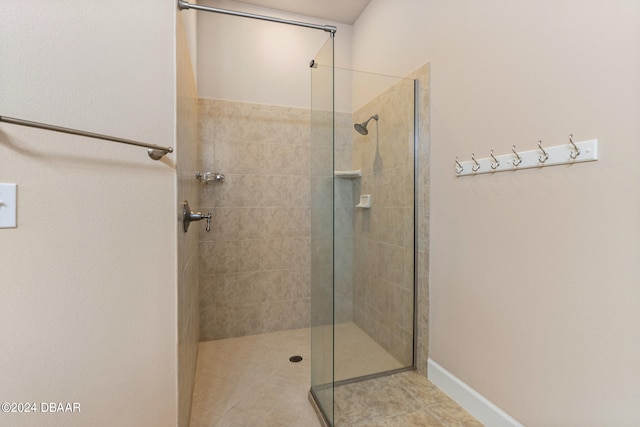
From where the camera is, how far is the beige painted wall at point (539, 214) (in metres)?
0.96

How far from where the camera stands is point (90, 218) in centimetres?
89

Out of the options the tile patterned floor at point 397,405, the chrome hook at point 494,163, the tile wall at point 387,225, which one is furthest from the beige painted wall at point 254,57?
the tile patterned floor at point 397,405

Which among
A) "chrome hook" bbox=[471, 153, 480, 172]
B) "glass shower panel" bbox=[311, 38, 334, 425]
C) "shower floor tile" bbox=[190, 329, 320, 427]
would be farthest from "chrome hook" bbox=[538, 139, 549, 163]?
"shower floor tile" bbox=[190, 329, 320, 427]

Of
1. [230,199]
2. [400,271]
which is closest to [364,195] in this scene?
[400,271]

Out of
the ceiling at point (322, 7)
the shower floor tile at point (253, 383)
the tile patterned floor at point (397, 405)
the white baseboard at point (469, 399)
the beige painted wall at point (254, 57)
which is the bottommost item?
the shower floor tile at point (253, 383)

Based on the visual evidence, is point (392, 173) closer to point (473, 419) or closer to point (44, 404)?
point (473, 419)

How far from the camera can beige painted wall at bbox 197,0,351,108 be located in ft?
8.04

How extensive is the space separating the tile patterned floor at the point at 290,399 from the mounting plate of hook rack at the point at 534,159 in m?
1.29

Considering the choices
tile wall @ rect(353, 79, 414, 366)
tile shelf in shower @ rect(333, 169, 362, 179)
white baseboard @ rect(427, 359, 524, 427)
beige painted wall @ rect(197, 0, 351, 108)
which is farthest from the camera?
beige painted wall @ rect(197, 0, 351, 108)

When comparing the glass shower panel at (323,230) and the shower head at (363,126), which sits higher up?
the shower head at (363,126)

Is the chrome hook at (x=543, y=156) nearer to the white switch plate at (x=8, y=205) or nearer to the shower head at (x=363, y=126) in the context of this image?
the shower head at (x=363, y=126)

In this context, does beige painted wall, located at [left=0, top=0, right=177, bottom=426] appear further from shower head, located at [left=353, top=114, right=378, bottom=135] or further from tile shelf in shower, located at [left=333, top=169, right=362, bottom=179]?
shower head, located at [left=353, top=114, right=378, bottom=135]

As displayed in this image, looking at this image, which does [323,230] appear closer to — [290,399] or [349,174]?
[349,174]

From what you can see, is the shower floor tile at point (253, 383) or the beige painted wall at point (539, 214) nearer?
the beige painted wall at point (539, 214)
